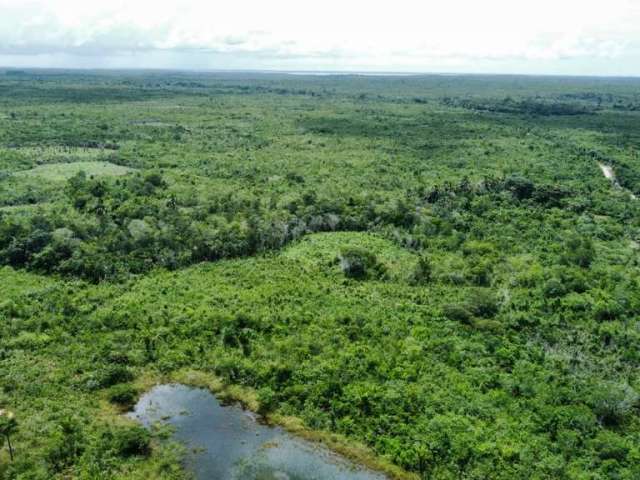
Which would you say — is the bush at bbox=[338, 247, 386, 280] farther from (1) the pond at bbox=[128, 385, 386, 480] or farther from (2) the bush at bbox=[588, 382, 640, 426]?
(2) the bush at bbox=[588, 382, 640, 426]

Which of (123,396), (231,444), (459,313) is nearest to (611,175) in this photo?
(459,313)

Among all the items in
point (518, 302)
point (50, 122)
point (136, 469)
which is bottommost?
point (136, 469)

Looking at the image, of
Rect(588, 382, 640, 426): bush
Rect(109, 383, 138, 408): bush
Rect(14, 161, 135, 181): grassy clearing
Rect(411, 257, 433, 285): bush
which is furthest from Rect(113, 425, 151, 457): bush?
Rect(14, 161, 135, 181): grassy clearing

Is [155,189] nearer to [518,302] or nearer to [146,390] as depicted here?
[146,390]

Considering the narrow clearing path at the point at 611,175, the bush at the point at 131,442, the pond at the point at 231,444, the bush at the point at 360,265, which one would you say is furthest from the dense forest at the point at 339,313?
the pond at the point at 231,444

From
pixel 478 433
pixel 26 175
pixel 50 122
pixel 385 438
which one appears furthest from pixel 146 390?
pixel 50 122

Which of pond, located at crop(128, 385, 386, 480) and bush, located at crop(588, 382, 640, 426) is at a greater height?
bush, located at crop(588, 382, 640, 426)
